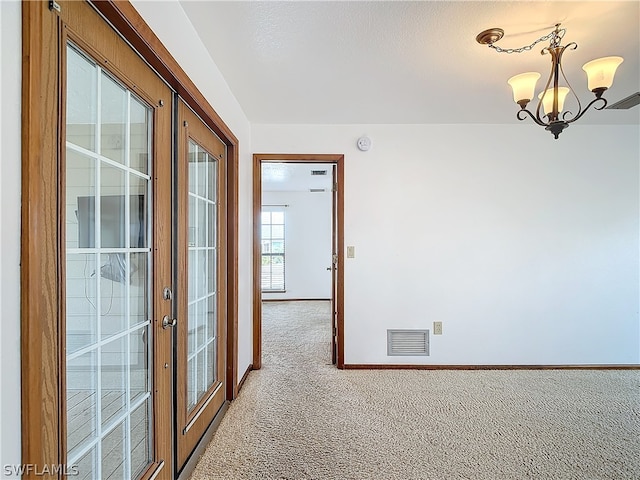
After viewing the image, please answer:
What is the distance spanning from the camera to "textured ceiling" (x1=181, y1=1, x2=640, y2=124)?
63.7 inches

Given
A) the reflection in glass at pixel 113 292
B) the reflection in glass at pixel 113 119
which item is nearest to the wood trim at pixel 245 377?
the reflection in glass at pixel 113 292

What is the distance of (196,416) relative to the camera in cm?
193

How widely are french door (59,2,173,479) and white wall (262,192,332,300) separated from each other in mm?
5437

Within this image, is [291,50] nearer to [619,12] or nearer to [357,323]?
[619,12]

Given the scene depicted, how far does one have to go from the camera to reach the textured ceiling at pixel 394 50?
1.62 meters

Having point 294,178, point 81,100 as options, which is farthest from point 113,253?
point 294,178

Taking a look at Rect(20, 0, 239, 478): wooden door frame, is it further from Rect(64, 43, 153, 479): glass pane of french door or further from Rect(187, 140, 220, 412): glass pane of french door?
Rect(187, 140, 220, 412): glass pane of french door

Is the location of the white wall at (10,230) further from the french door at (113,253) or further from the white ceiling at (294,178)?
the white ceiling at (294,178)

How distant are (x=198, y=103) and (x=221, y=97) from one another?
533 mm

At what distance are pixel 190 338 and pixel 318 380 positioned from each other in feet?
4.66

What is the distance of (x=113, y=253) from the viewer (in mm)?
1204

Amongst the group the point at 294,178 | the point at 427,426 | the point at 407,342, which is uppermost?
the point at 294,178

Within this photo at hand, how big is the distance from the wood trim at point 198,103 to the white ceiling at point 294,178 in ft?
6.63

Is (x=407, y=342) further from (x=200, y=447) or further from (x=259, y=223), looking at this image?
(x=200, y=447)
